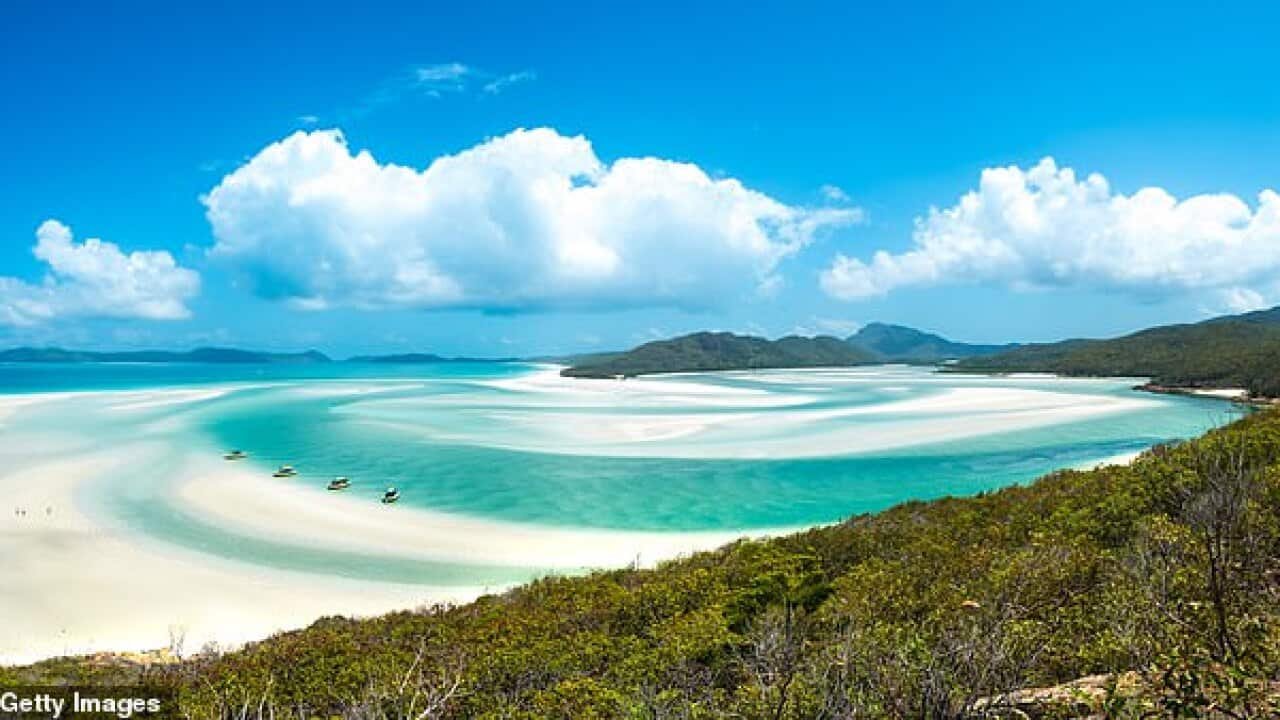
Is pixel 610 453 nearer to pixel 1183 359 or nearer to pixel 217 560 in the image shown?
pixel 217 560

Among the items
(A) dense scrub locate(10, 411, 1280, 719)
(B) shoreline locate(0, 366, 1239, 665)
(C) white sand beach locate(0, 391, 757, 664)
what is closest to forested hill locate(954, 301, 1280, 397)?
(B) shoreline locate(0, 366, 1239, 665)

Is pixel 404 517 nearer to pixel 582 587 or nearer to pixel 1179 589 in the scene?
pixel 582 587

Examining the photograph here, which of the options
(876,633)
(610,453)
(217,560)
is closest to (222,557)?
(217,560)

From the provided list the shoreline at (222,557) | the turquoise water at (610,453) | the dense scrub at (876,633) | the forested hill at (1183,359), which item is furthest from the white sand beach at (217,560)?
the forested hill at (1183,359)

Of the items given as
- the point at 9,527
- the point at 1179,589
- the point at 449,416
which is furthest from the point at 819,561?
the point at 449,416

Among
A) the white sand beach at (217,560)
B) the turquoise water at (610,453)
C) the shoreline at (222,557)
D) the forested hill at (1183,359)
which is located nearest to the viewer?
the white sand beach at (217,560)

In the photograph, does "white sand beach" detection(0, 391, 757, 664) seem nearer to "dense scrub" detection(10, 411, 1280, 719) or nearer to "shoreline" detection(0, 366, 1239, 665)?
"shoreline" detection(0, 366, 1239, 665)

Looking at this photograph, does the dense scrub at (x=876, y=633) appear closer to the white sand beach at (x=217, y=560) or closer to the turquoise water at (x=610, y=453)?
the white sand beach at (x=217, y=560)
